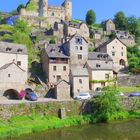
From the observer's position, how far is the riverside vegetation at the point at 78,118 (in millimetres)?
39603

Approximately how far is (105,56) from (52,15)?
42.1 metres

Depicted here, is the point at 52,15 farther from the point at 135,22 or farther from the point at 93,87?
the point at 93,87

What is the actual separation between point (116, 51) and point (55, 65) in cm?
2101

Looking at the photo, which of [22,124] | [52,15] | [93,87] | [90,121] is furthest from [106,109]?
[52,15]

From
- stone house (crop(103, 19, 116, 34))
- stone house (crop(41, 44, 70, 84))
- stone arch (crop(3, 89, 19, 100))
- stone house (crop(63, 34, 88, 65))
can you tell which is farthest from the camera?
stone house (crop(103, 19, 116, 34))

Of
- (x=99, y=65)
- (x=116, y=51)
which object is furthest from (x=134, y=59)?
(x=99, y=65)

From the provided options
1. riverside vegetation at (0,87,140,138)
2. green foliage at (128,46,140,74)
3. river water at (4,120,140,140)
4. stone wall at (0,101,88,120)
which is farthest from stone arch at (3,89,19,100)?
green foliage at (128,46,140,74)

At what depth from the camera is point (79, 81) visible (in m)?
60.2

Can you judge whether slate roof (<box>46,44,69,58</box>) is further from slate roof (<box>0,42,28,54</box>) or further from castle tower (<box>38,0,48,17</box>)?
castle tower (<box>38,0,48,17</box>)

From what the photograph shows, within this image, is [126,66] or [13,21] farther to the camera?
[13,21]

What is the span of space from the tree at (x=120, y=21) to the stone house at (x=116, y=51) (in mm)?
31649

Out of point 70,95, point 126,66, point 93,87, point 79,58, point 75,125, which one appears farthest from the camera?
point 126,66

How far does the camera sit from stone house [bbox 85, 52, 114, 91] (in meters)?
64.8

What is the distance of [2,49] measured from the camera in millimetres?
59938
